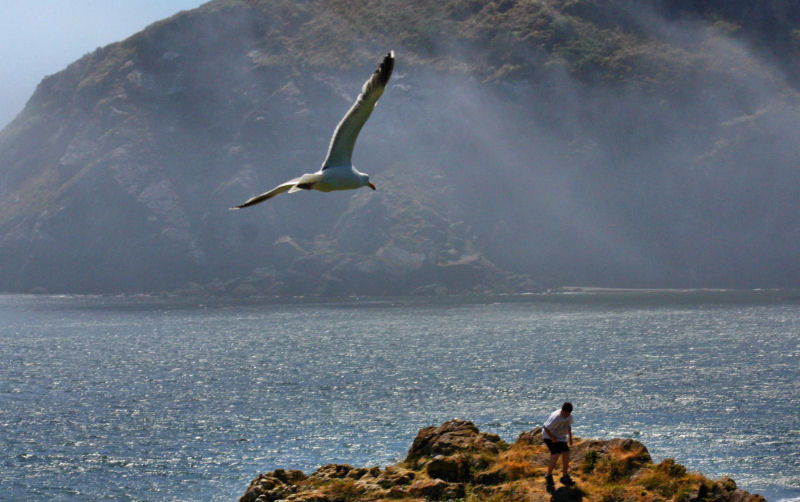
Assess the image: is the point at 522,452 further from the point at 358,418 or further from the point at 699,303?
the point at 699,303

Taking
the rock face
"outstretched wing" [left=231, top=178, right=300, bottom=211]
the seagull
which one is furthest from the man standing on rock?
"outstretched wing" [left=231, top=178, right=300, bottom=211]

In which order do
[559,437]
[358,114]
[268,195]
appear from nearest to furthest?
[268,195] → [358,114] → [559,437]

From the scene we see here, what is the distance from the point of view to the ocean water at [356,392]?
43.0 meters

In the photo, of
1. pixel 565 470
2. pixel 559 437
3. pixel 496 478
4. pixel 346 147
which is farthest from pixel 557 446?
pixel 346 147

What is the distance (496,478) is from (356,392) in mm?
41554

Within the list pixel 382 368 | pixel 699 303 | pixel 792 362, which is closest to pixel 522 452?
pixel 382 368

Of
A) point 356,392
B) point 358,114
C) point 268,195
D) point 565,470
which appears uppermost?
point 358,114

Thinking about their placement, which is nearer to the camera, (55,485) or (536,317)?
(55,485)

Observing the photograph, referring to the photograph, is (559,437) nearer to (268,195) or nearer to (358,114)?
(358,114)

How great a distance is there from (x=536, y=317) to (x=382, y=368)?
59905mm

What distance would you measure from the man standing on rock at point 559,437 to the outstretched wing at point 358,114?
10327 mm

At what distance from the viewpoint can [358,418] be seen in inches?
2183

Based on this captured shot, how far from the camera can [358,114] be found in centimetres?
1543

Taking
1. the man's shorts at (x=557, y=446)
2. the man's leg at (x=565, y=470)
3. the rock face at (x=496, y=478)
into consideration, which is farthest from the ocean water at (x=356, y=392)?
the man's shorts at (x=557, y=446)
